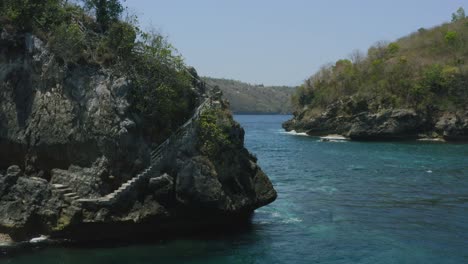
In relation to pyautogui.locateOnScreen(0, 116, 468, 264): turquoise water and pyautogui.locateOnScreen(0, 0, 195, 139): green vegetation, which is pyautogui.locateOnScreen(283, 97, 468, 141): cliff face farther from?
pyautogui.locateOnScreen(0, 0, 195, 139): green vegetation

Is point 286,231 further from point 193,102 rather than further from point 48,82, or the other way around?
point 48,82

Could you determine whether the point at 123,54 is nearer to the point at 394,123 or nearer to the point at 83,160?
the point at 83,160

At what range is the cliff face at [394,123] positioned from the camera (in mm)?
95000

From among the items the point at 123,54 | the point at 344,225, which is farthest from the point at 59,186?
the point at 344,225

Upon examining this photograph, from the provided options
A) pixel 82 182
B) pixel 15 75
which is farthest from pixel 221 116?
pixel 15 75

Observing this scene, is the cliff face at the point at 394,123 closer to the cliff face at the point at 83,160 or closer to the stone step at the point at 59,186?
the cliff face at the point at 83,160

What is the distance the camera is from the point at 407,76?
4429 inches

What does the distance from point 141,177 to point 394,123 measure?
79.5 metres

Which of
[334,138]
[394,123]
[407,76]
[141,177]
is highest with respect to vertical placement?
[407,76]

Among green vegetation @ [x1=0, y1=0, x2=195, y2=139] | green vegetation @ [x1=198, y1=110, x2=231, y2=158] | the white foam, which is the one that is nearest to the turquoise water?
green vegetation @ [x1=198, y1=110, x2=231, y2=158]

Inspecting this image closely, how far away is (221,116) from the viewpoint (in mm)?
31312

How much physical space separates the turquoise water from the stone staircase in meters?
2.58

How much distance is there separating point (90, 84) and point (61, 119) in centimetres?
258

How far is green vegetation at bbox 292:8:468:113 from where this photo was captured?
343ft
